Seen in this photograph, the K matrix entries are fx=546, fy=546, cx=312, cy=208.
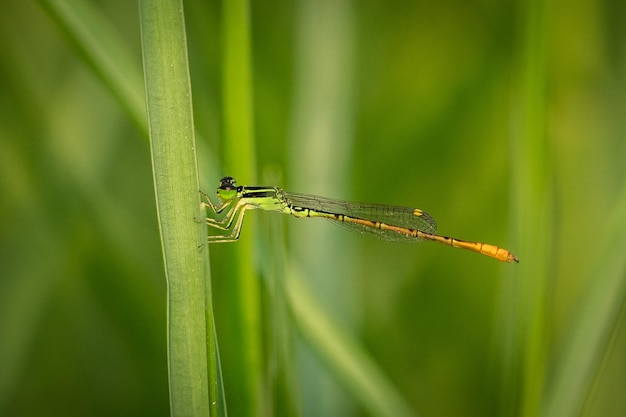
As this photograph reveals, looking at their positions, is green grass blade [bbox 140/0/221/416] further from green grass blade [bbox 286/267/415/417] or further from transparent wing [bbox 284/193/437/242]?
transparent wing [bbox 284/193/437/242]

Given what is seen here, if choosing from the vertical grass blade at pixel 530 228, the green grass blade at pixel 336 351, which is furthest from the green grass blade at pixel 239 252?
the vertical grass blade at pixel 530 228

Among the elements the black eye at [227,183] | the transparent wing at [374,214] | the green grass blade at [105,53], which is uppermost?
the green grass blade at [105,53]

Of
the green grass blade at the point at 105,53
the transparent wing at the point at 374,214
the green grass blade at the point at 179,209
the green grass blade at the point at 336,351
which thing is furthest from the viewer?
the transparent wing at the point at 374,214

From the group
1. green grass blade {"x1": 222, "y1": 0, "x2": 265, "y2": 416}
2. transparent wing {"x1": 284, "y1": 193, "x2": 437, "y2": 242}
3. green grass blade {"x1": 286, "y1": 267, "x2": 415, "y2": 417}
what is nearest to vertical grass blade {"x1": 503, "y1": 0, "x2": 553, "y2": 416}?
transparent wing {"x1": 284, "y1": 193, "x2": 437, "y2": 242}

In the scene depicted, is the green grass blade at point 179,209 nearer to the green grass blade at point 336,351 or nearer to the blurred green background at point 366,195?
the blurred green background at point 366,195

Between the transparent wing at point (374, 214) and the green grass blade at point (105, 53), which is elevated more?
the green grass blade at point (105, 53)

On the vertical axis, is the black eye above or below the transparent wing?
above

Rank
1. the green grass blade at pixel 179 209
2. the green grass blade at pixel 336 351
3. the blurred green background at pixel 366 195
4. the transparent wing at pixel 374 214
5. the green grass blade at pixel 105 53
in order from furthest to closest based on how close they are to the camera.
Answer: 1. the transparent wing at pixel 374 214
2. the blurred green background at pixel 366 195
3. the green grass blade at pixel 336 351
4. the green grass blade at pixel 105 53
5. the green grass blade at pixel 179 209

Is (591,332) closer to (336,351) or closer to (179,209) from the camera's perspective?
(336,351)
